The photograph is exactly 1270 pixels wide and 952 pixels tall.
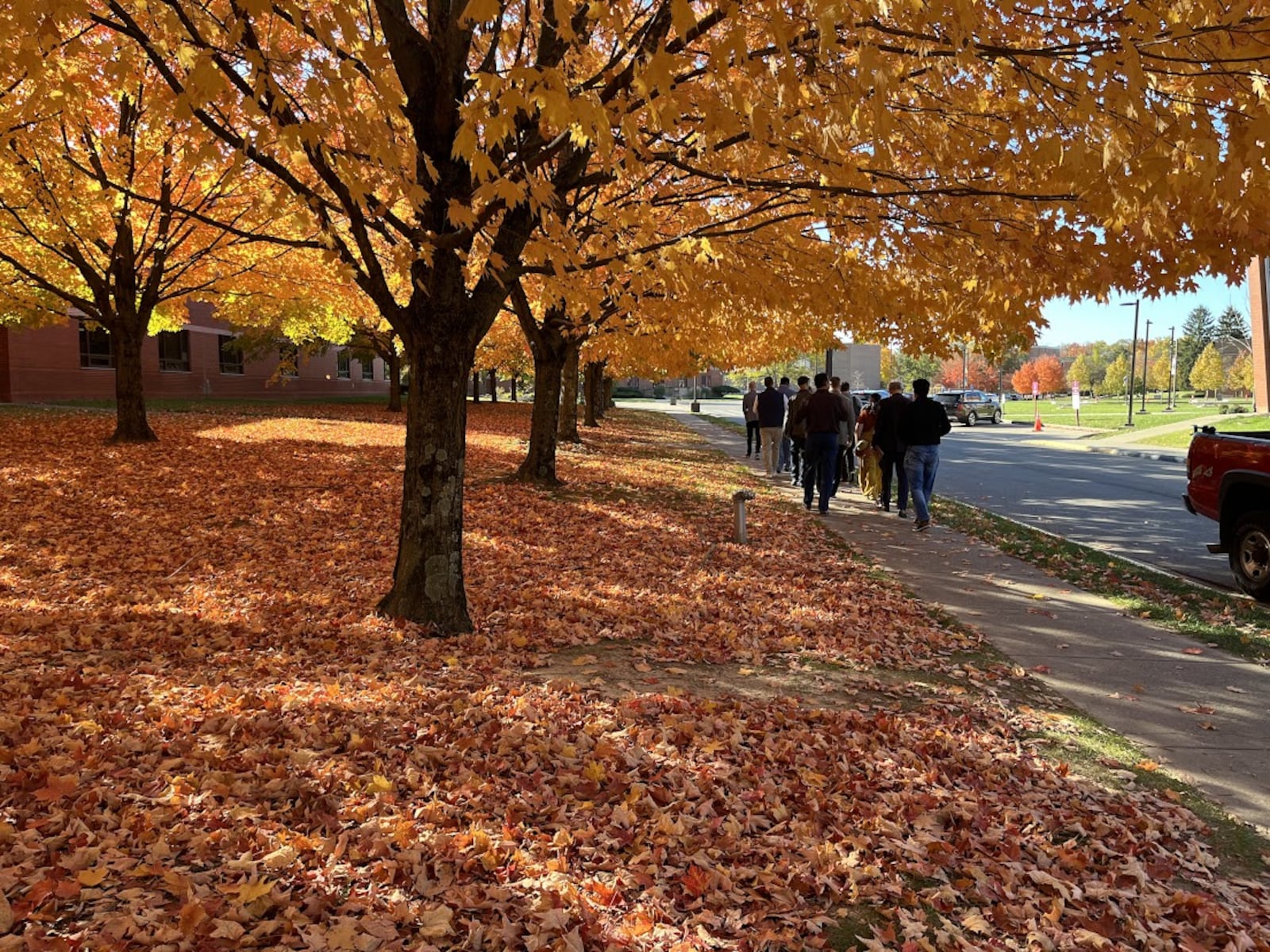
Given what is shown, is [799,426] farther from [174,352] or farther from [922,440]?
[174,352]

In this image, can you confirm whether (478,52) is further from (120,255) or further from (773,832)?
(120,255)

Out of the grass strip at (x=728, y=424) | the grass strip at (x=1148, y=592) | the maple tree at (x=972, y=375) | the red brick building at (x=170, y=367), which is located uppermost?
the maple tree at (x=972, y=375)

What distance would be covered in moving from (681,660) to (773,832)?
95.4 inches

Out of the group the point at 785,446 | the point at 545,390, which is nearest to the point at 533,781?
the point at 545,390

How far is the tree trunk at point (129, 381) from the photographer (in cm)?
1405

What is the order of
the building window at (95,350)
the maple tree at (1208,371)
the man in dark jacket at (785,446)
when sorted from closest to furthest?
the man in dark jacket at (785,446)
the building window at (95,350)
the maple tree at (1208,371)

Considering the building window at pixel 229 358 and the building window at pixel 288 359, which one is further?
the building window at pixel 229 358

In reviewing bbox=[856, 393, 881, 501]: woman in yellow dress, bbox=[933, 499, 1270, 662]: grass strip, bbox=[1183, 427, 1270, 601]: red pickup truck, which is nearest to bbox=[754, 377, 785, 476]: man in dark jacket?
bbox=[856, 393, 881, 501]: woman in yellow dress

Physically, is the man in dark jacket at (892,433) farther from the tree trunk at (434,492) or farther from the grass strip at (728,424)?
the grass strip at (728,424)

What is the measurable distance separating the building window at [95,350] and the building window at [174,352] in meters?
2.30

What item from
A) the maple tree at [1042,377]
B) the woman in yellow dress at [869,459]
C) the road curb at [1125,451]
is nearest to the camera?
the woman in yellow dress at [869,459]

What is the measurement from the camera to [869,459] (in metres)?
13.3

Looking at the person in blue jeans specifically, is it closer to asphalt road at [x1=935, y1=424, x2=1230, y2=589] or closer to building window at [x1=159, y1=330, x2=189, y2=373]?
asphalt road at [x1=935, y1=424, x2=1230, y2=589]

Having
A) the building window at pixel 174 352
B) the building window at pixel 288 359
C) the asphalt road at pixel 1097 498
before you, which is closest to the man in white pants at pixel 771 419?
the asphalt road at pixel 1097 498
